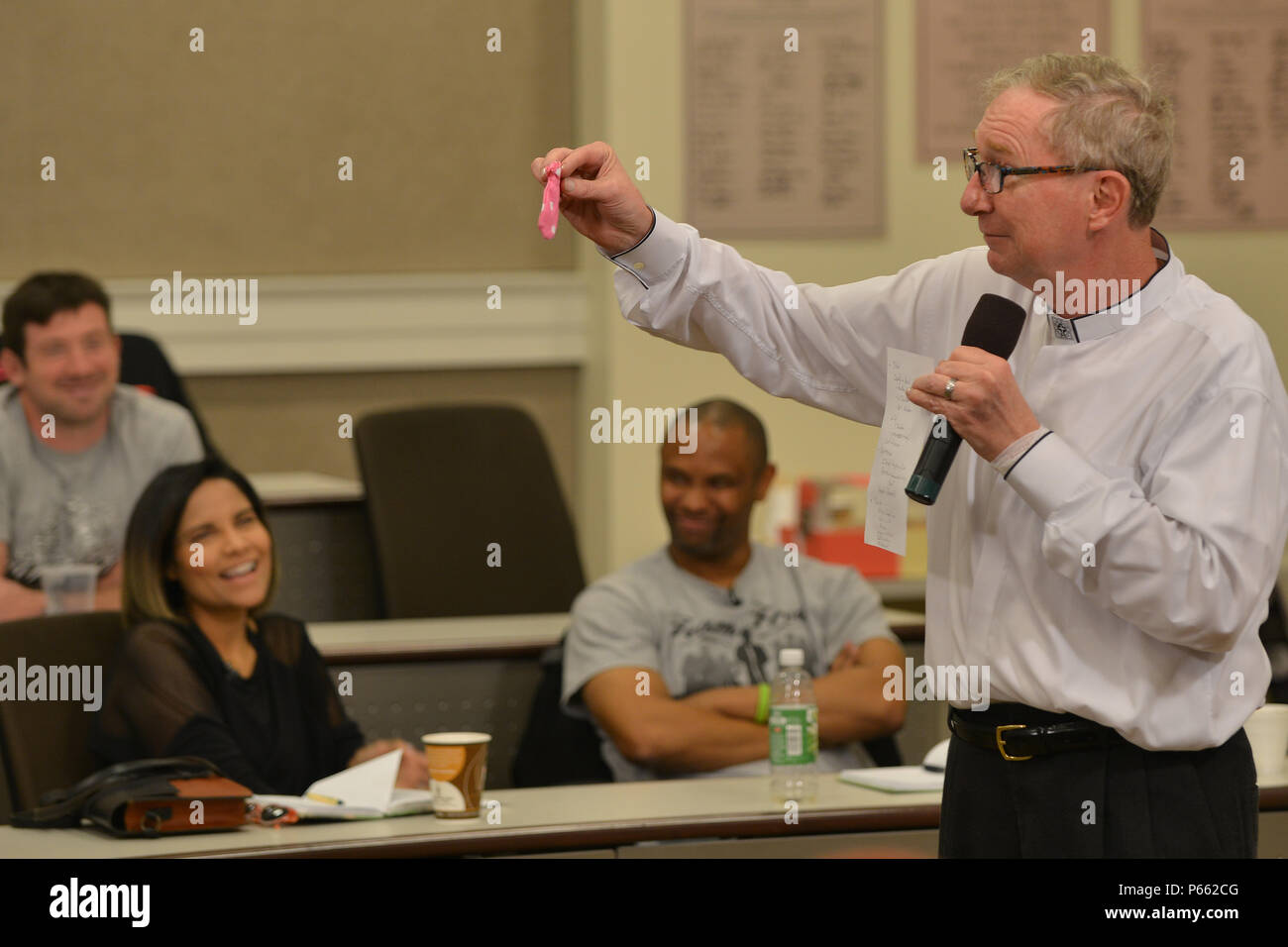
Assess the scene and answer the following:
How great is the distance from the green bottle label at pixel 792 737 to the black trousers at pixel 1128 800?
0.81m

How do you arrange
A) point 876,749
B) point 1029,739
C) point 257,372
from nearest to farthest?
1. point 1029,739
2. point 876,749
3. point 257,372

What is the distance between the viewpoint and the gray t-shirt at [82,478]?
10.4 feet

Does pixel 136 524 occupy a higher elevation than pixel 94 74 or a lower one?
lower

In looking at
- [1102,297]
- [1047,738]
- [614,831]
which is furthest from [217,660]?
[1102,297]

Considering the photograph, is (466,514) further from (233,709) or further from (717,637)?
(233,709)

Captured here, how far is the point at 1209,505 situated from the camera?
4.69 ft

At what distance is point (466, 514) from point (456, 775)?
1535 millimetres

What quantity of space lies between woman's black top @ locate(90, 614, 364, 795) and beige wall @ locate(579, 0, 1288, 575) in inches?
68.4

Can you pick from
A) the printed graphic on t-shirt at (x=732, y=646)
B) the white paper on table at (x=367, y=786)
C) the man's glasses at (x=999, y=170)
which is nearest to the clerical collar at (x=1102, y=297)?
the man's glasses at (x=999, y=170)

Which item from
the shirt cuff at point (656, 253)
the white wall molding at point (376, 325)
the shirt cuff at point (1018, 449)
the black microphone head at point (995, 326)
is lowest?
the shirt cuff at point (1018, 449)

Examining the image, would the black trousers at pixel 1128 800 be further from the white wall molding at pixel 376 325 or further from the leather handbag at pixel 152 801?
the white wall molding at pixel 376 325
